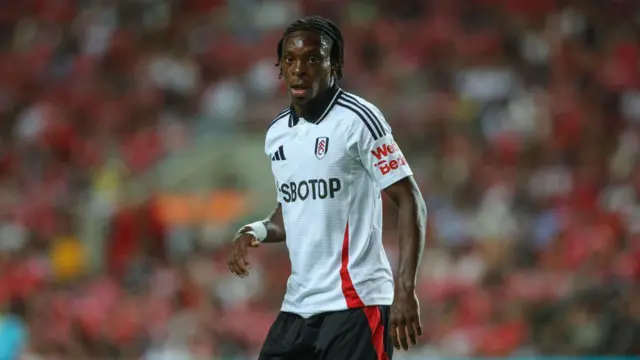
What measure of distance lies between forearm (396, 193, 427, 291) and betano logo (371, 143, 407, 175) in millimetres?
119

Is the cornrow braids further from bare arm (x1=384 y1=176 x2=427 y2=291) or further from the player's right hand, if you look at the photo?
the player's right hand

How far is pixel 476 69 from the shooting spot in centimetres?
1152

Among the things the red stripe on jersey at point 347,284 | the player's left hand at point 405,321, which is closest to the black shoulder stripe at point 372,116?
the red stripe on jersey at point 347,284

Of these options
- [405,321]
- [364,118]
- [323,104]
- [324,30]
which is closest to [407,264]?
[405,321]

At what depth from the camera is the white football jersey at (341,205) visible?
145 inches

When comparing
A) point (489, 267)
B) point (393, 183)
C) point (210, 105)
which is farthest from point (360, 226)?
point (210, 105)

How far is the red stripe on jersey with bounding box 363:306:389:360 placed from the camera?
3668 millimetres

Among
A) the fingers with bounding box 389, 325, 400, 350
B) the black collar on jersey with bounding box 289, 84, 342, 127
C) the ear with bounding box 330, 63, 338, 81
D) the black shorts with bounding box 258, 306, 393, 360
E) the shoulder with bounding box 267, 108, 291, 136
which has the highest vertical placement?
the ear with bounding box 330, 63, 338, 81

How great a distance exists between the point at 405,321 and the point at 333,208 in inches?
20.6

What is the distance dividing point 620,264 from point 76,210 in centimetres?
486

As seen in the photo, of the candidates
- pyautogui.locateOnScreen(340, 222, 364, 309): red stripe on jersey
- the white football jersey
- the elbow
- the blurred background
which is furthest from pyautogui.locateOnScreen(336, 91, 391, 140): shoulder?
the blurred background

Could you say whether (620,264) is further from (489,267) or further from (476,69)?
(476,69)

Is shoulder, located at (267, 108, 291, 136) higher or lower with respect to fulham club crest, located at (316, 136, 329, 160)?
higher

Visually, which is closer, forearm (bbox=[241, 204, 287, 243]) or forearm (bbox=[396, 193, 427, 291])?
forearm (bbox=[396, 193, 427, 291])
